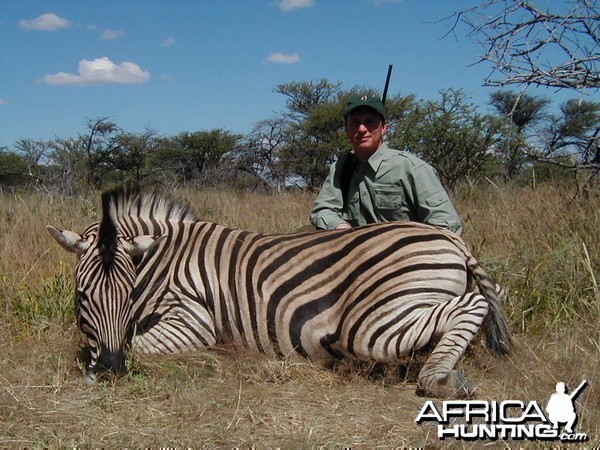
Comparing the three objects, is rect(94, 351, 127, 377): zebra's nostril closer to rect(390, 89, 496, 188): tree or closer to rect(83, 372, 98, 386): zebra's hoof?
rect(83, 372, 98, 386): zebra's hoof

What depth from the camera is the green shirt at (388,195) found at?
3.89m

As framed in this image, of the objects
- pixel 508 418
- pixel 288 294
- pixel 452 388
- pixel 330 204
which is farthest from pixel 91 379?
pixel 330 204

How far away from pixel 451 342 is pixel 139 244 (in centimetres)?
157

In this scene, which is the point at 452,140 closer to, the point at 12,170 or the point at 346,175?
the point at 346,175

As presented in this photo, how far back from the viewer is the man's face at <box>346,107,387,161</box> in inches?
162

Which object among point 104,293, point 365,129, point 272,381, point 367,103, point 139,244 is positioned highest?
point 367,103

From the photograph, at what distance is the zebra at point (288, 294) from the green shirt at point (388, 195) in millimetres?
684

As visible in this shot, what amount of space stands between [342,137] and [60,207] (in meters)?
10.8

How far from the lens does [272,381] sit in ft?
9.98

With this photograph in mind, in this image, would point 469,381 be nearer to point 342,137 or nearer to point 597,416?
point 597,416

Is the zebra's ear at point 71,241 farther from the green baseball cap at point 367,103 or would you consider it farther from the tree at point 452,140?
the tree at point 452,140

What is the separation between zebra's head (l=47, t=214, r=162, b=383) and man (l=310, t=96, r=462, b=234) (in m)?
1.49

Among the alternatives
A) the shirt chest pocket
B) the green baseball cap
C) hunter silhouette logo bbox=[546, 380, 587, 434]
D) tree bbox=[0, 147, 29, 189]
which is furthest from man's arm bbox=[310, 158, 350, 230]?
tree bbox=[0, 147, 29, 189]

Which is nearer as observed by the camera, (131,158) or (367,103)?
(367,103)
